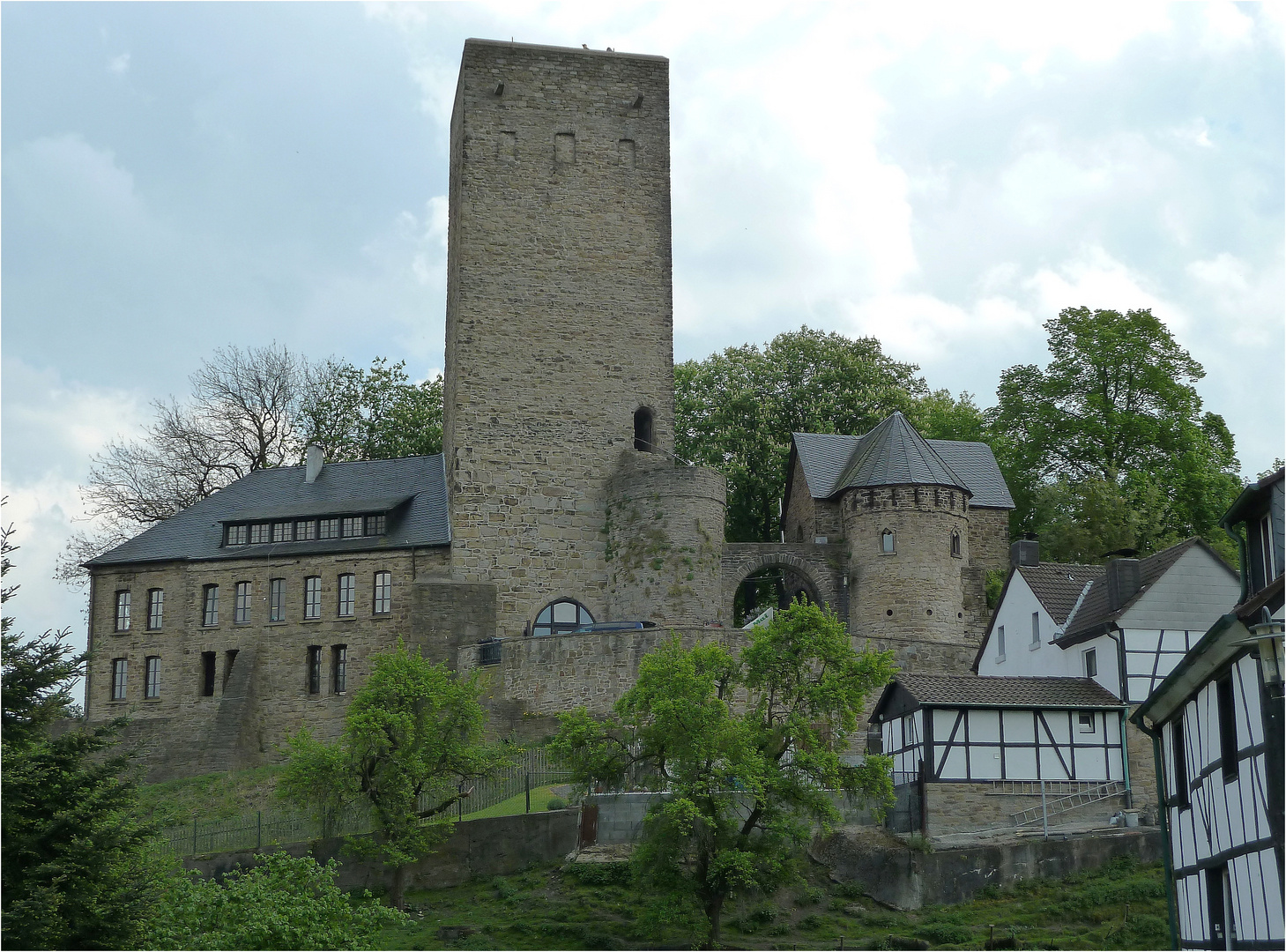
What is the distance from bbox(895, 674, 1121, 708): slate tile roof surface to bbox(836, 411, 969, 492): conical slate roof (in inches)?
457

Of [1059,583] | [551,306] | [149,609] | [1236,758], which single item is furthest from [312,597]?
[1236,758]

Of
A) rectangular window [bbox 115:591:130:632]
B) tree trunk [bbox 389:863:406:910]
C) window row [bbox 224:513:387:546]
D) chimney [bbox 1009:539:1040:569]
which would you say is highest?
window row [bbox 224:513:387:546]

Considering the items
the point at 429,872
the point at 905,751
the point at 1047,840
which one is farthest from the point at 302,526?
the point at 1047,840

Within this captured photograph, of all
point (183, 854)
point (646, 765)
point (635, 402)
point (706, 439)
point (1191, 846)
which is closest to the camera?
point (1191, 846)

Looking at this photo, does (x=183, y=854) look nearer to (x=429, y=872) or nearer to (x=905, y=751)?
(x=429, y=872)

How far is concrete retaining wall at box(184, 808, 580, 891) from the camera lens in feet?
93.8

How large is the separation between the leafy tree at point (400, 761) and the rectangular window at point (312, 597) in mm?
11336

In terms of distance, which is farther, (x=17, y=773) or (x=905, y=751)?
(x=905, y=751)

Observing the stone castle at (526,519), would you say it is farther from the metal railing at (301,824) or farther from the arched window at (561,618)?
the metal railing at (301,824)

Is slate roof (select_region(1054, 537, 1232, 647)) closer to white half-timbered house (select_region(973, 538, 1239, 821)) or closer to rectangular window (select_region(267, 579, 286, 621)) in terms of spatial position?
white half-timbered house (select_region(973, 538, 1239, 821))

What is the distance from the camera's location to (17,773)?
19.0 m

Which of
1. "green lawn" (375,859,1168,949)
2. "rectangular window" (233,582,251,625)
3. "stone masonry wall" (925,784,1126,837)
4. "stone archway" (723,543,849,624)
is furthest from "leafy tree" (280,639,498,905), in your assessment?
"stone archway" (723,543,849,624)

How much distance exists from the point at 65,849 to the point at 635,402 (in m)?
25.6

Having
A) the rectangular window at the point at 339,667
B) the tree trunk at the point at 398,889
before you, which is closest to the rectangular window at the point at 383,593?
the rectangular window at the point at 339,667
